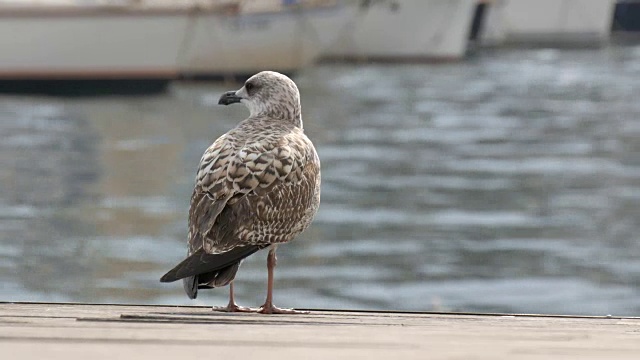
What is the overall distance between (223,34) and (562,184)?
24.3m

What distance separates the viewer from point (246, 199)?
203 inches

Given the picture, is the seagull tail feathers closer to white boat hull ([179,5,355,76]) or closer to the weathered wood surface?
the weathered wood surface

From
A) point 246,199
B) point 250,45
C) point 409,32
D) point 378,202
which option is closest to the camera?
point 246,199

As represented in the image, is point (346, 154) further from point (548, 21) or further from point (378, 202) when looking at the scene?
point (548, 21)

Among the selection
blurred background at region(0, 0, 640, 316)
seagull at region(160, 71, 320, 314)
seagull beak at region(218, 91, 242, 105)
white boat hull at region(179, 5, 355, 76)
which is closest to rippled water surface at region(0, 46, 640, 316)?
blurred background at region(0, 0, 640, 316)

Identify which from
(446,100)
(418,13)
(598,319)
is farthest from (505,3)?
(598,319)

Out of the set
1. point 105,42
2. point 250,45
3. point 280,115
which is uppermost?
point 250,45

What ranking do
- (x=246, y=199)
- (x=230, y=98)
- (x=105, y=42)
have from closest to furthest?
(x=246, y=199) → (x=230, y=98) → (x=105, y=42)

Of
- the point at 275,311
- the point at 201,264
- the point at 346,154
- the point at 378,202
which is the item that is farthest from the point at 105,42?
the point at 201,264

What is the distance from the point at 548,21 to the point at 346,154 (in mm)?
50235

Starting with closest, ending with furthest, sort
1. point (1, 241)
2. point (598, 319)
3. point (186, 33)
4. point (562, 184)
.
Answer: point (598, 319) < point (1, 241) < point (562, 184) < point (186, 33)

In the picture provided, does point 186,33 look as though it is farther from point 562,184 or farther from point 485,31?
point 485,31

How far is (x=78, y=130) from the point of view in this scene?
3247 cm

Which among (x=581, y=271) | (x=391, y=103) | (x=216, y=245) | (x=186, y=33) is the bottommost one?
(x=216, y=245)
